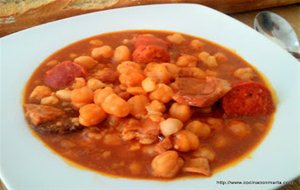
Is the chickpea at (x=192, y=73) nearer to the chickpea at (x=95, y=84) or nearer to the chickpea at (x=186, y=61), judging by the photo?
the chickpea at (x=186, y=61)

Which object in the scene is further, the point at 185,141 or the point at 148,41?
the point at 148,41

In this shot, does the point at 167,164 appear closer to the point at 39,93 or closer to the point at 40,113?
the point at 40,113

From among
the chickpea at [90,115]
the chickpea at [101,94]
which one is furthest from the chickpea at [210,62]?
the chickpea at [90,115]

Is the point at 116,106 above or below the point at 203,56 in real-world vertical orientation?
below

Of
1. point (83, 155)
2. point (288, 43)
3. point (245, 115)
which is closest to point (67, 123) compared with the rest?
point (83, 155)

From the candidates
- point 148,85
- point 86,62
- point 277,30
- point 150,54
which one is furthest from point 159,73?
point 277,30

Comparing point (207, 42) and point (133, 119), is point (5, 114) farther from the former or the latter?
point (207, 42)

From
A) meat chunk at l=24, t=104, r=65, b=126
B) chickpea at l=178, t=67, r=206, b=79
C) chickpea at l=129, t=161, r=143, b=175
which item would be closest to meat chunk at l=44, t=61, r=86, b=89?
meat chunk at l=24, t=104, r=65, b=126
